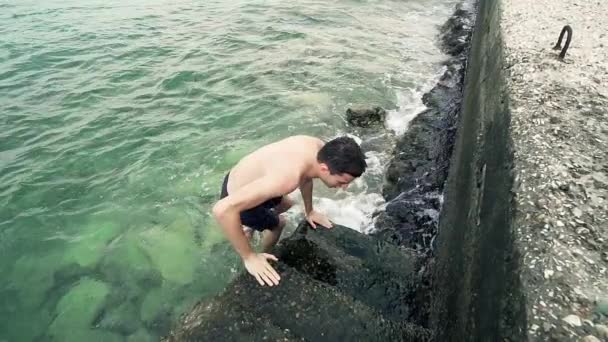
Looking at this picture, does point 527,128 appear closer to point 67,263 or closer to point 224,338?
point 224,338

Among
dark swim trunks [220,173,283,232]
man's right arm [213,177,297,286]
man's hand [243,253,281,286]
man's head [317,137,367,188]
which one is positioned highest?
man's head [317,137,367,188]

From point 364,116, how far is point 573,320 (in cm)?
587

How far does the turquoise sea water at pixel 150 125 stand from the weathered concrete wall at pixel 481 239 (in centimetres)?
153

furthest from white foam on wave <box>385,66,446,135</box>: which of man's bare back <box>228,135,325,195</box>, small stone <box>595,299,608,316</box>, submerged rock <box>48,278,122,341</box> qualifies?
small stone <box>595,299,608,316</box>

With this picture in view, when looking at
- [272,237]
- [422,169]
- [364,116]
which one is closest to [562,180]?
[272,237]

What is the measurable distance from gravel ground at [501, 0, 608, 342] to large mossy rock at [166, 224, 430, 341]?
1.02 m

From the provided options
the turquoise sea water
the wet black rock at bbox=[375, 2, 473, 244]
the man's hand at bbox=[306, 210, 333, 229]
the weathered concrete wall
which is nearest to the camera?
the weathered concrete wall

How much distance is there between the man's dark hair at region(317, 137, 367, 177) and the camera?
3.20 metres

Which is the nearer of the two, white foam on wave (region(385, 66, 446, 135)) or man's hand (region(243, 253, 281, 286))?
man's hand (region(243, 253, 281, 286))

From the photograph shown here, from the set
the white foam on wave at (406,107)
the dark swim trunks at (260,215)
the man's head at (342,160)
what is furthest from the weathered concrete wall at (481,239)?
the white foam on wave at (406,107)

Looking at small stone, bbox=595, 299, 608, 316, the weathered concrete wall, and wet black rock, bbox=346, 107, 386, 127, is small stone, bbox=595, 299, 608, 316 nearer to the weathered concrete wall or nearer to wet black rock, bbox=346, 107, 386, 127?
the weathered concrete wall

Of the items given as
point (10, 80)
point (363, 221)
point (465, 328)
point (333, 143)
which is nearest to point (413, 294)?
point (465, 328)

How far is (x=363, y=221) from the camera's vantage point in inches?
218

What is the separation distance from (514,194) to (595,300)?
0.90 m
